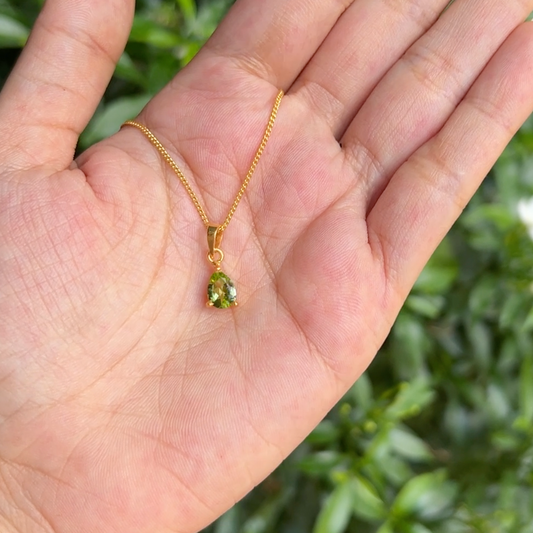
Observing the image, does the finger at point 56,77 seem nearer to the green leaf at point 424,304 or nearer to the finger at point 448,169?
the finger at point 448,169

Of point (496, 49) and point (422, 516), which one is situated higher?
point (496, 49)

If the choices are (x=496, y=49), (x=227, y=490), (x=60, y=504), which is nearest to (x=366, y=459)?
(x=227, y=490)

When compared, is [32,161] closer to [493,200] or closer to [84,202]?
[84,202]

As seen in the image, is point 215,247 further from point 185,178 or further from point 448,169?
point 448,169

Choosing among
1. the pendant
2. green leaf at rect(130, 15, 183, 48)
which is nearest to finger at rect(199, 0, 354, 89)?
green leaf at rect(130, 15, 183, 48)

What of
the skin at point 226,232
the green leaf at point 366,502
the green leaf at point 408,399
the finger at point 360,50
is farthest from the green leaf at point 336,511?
the finger at point 360,50

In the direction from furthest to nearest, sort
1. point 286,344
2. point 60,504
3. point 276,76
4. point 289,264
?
1. point 276,76
2. point 289,264
3. point 286,344
4. point 60,504

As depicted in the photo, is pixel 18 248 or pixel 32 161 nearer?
pixel 18 248

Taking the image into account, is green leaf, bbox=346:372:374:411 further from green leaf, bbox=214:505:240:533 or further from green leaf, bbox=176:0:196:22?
green leaf, bbox=176:0:196:22
